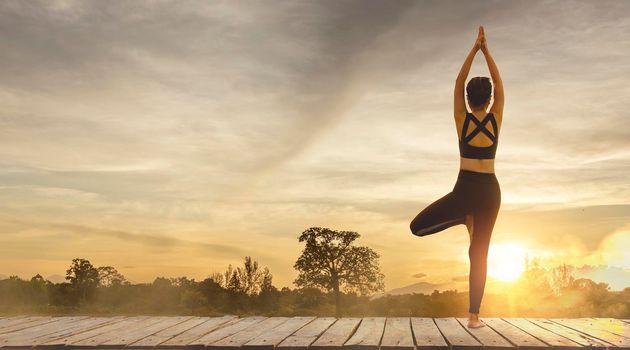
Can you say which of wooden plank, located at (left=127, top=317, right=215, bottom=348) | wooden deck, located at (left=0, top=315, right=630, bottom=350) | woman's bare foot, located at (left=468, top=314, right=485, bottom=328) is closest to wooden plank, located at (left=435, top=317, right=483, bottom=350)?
wooden deck, located at (left=0, top=315, right=630, bottom=350)

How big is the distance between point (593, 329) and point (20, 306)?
44.8 feet

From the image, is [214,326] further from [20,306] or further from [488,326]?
[20,306]

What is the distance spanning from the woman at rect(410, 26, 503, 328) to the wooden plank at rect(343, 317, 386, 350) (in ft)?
4.46

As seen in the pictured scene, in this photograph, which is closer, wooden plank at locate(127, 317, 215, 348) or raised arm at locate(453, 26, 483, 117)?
wooden plank at locate(127, 317, 215, 348)

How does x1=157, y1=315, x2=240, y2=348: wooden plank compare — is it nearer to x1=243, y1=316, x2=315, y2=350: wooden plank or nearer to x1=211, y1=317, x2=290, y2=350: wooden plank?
x1=211, y1=317, x2=290, y2=350: wooden plank

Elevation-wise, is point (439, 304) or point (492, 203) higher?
point (492, 203)

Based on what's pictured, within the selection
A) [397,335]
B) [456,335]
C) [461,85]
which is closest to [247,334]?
[397,335]

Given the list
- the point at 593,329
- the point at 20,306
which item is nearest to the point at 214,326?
the point at 593,329

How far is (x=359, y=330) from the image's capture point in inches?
349

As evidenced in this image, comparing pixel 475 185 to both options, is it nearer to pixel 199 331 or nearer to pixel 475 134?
pixel 475 134

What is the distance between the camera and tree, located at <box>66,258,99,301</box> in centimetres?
1658

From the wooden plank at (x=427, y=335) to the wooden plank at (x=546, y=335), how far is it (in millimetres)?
1249

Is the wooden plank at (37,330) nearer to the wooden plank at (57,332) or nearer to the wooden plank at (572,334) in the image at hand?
the wooden plank at (57,332)

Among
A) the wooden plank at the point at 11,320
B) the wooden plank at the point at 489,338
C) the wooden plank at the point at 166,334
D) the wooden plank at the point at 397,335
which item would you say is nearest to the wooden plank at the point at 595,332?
the wooden plank at the point at 489,338
